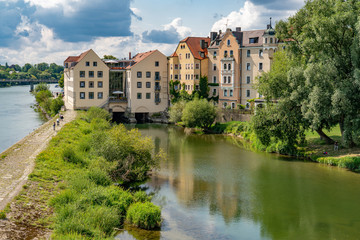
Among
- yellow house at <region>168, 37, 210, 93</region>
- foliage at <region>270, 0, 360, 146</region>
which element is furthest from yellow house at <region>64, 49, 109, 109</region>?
foliage at <region>270, 0, 360, 146</region>

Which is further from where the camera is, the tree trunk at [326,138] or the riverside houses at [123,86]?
the riverside houses at [123,86]

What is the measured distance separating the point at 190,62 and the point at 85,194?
48.5 meters

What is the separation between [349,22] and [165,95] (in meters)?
42.4

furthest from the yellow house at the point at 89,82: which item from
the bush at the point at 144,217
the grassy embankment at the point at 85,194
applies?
the bush at the point at 144,217

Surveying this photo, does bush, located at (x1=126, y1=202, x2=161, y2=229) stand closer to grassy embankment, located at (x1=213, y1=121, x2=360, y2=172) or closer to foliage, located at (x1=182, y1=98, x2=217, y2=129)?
grassy embankment, located at (x1=213, y1=121, x2=360, y2=172)

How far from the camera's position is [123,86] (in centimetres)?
7300

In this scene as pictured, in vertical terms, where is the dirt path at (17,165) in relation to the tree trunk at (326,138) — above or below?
below

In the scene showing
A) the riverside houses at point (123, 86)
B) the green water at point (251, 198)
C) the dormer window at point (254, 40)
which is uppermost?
the dormer window at point (254, 40)

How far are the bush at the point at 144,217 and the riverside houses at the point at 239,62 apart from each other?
39.4 metres

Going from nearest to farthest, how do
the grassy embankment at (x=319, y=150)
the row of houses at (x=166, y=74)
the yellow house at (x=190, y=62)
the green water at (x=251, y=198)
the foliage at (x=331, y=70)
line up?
the green water at (x=251, y=198), the foliage at (x=331, y=70), the grassy embankment at (x=319, y=150), the row of houses at (x=166, y=74), the yellow house at (x=190, y=62)

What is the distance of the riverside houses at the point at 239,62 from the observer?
2349 inches

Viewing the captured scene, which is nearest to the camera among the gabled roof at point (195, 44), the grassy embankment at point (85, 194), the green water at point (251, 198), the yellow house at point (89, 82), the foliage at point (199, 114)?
the grassy embankment at point (85, 194)

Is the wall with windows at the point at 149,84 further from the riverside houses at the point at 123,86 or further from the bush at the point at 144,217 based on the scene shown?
the bush at the point at 144,217

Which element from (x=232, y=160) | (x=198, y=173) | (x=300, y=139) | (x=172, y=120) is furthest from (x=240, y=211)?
(x=172, y=120)
